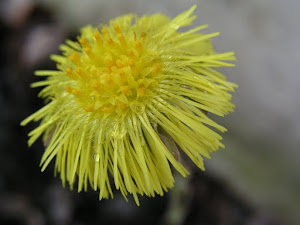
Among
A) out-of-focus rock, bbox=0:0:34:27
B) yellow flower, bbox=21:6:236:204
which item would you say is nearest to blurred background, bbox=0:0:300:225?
yellow flower, bbox=21:6:236:204

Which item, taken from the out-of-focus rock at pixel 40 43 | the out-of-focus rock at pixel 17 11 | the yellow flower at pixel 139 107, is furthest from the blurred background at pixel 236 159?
the out-of-focus rock at pixel 17 11

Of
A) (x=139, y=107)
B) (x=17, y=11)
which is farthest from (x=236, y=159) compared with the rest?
(x=17, y=11)

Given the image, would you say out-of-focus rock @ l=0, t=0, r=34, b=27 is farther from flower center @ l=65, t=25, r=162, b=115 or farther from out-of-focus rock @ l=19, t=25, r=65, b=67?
flower center @ l=65, t=25, r=162, b=115

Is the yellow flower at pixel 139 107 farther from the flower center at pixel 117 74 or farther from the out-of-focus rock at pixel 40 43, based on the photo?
the out-of-focus rock at pixel 40 43

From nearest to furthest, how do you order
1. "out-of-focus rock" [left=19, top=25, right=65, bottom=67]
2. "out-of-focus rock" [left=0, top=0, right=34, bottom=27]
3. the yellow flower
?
the yellow flower < "out-of-focus rock" [left=19, top=25, right=65, bottom=67] < "out-of-focus rock" [left=0, top=0, right=34, bottom=27]

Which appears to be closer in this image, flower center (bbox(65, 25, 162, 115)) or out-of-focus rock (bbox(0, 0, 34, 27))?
flower center (bbox(65, 25, 162, 115))

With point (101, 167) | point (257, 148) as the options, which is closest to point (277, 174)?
point (257, 148)
